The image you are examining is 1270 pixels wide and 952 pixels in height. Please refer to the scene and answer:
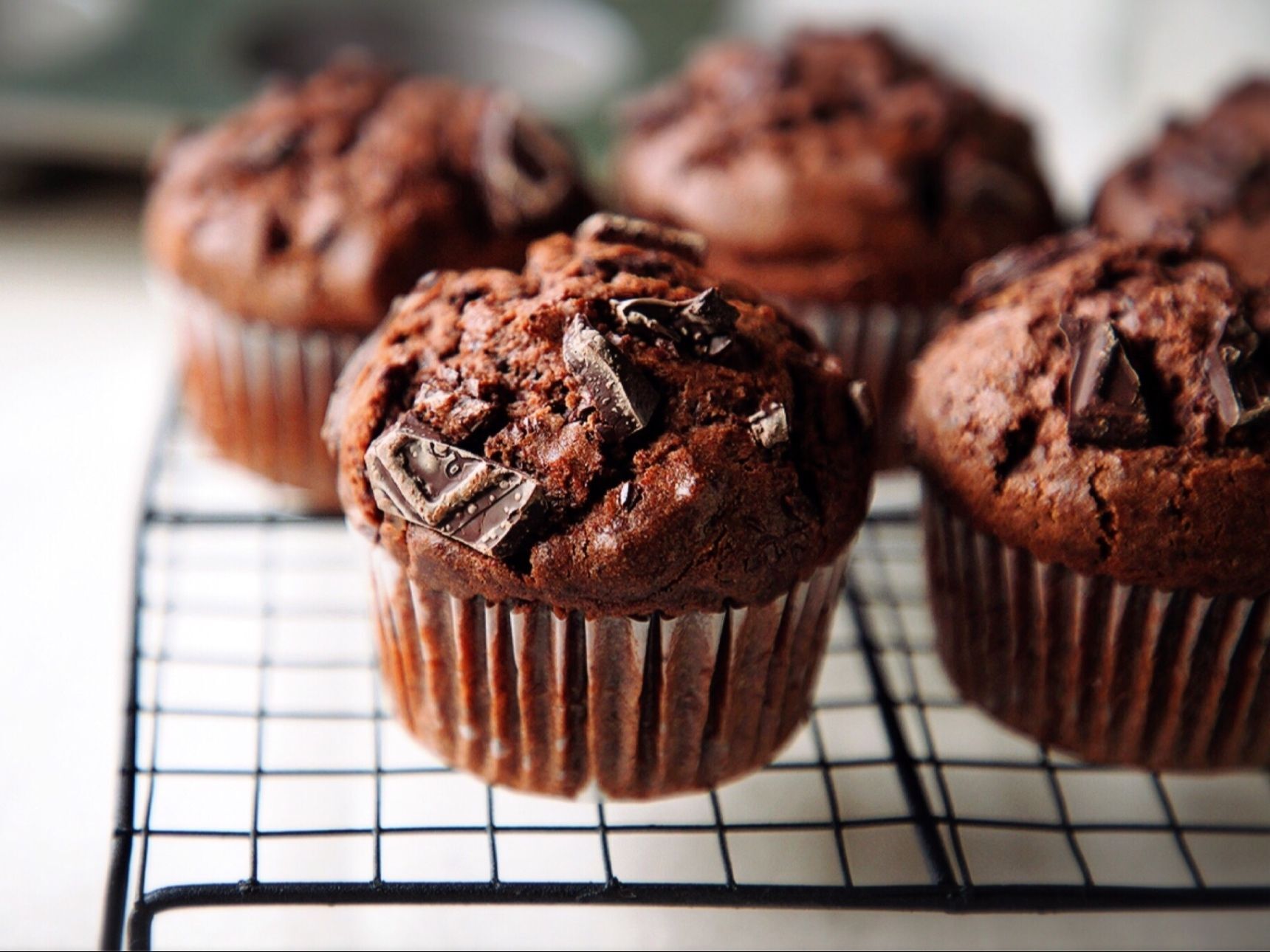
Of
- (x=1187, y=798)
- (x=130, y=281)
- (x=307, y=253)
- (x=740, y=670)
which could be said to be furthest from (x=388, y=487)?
(x=130, y=281)

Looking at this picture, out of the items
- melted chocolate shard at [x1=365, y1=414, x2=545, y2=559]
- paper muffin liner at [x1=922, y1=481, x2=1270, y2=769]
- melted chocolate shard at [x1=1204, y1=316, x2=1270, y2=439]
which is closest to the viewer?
melted chocolate shard at [x1=365, y1=414, x2=545, y2=559]

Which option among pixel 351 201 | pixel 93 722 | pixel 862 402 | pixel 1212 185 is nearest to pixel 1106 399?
pixel 862 402

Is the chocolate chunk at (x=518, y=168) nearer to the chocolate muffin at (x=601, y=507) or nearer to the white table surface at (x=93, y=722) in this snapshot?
the chocolate muffin at (x=601, y=507)

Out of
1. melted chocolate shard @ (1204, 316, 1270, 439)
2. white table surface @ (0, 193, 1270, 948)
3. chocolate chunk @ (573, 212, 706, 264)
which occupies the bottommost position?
white table surface @ (0, 193, 1270, 948)

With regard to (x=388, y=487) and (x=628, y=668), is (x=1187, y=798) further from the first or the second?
(x=388, y=487)

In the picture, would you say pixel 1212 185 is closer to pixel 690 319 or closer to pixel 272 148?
pixel 690 319

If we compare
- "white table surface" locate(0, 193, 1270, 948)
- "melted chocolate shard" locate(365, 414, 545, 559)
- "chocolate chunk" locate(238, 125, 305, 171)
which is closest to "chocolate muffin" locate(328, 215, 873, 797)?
"melted chocolate shard" locate(365, 414, 545, 559)

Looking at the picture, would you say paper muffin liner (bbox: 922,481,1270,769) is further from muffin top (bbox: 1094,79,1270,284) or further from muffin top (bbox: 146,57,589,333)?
muffin top (bbox: 146,57,589,333)
